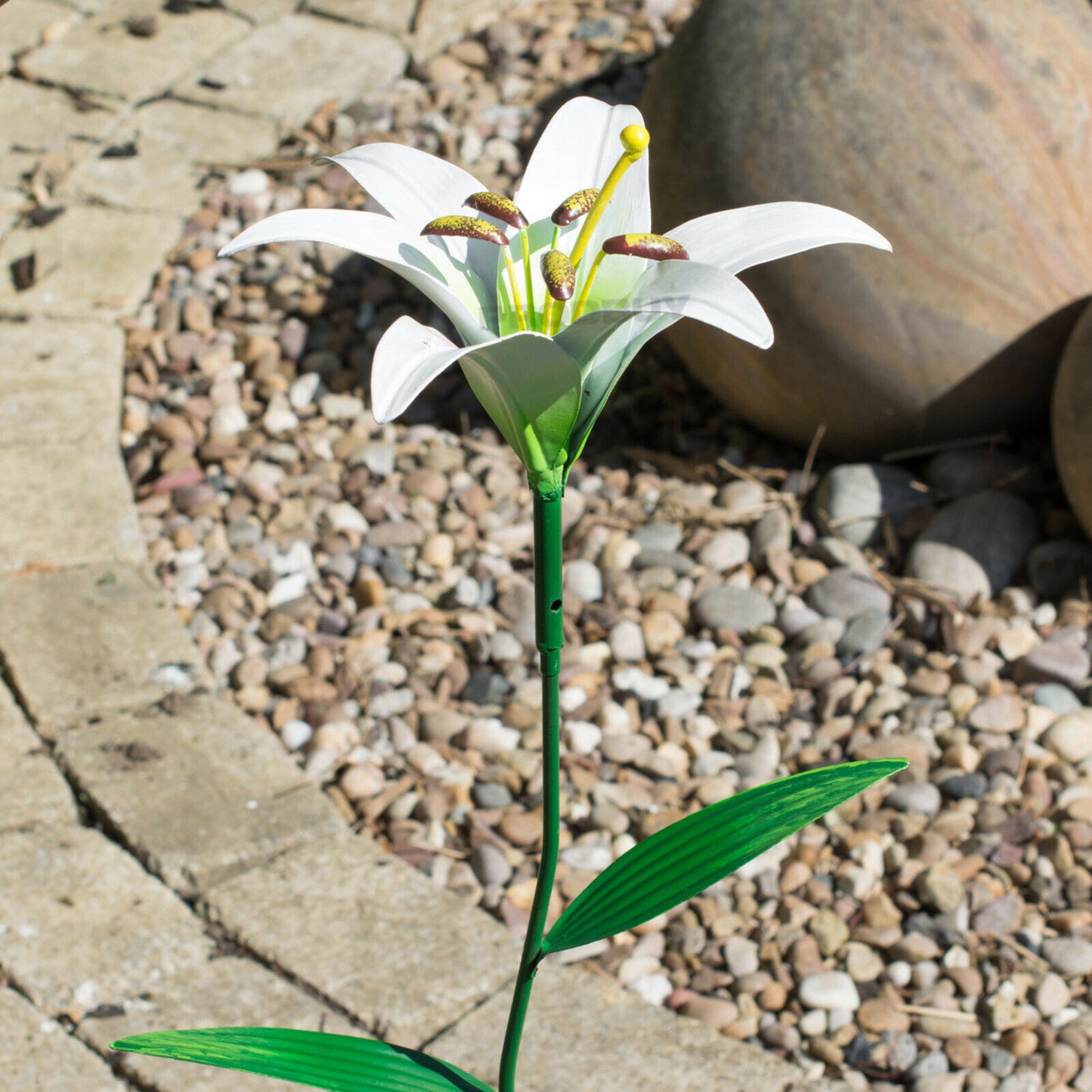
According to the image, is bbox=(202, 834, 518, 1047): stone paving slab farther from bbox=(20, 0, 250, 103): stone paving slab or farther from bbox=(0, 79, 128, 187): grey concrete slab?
bbox=(20, 0, 250, 103): stone paving slab

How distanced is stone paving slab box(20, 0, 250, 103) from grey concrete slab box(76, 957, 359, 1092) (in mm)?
3000

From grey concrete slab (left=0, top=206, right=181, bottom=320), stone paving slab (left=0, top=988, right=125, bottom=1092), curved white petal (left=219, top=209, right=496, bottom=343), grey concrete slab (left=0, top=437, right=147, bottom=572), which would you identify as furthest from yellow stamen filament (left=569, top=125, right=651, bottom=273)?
grey concrete slab (left=0, top=206, right=181, bottom=320)

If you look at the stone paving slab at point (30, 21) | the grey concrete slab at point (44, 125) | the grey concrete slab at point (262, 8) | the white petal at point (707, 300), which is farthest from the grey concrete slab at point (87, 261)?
the white petal at point (707, 300)

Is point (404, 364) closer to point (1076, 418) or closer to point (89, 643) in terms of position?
point (89, 643)

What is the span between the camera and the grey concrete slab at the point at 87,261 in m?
3.31

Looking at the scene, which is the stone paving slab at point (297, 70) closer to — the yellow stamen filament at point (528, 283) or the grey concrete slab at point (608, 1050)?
the grey concrete slab at point (608, 1050)

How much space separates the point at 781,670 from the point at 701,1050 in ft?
3.03

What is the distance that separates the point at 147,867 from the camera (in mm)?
2021

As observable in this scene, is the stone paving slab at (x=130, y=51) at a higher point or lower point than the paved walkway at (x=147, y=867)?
higher

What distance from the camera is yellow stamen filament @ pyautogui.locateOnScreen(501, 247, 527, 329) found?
995 millimetres

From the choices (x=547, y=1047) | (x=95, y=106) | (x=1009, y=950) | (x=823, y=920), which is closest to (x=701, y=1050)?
(x=547, y=1047)

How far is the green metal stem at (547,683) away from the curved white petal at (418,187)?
20cm

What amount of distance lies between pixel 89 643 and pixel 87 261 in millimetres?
1457

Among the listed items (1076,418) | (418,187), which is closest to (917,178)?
(1076,418)
